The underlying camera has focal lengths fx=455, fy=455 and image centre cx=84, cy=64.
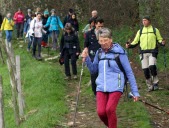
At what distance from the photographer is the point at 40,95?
40.4ft

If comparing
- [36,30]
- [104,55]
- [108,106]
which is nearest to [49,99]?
[104,55]

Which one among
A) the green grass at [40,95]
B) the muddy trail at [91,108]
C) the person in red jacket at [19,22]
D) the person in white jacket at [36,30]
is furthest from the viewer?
the person in red jacket at [19,22]

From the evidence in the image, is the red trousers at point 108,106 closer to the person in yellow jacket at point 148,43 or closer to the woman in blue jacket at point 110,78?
the woman in blue jacket at point 110,78

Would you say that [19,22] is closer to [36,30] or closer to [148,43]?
[36,30]

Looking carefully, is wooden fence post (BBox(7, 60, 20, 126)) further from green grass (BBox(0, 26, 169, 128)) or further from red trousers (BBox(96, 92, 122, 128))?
red trousers (BBox(96, 92, 122, 128))

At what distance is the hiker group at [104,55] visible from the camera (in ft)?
24.0

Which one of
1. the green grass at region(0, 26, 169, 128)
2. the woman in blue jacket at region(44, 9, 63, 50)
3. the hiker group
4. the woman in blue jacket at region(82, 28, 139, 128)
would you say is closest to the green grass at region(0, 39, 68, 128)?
the green grass at region(0, 26, 169, 128)

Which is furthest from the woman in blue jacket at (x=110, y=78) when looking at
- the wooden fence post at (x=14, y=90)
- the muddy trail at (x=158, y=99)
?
the wooden fence post at (x=14, y=90)

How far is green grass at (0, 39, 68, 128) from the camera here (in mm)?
9781

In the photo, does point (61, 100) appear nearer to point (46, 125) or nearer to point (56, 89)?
point (56, 89)

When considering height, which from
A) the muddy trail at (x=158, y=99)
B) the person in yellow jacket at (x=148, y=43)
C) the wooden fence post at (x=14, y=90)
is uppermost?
the person in yellow jacket at (x=148, y=43)

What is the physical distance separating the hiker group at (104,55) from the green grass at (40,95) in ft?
2.59

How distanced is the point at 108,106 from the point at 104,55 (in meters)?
0.85

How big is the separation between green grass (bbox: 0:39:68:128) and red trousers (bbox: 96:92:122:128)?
2.08 metres
